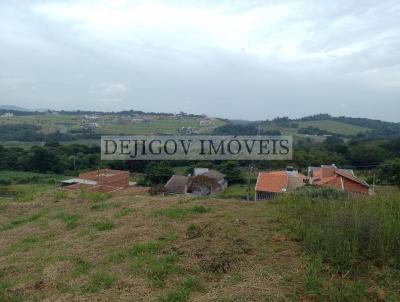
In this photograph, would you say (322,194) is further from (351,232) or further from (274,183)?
(274,183)

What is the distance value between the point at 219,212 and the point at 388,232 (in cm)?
257

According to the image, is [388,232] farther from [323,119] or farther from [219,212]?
[323,119]

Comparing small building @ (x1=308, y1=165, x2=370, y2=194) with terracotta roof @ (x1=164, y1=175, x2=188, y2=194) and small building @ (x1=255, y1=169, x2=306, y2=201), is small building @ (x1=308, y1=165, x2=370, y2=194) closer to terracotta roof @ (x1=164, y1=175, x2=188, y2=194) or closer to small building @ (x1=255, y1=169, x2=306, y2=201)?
small building @ (x1=255, y1=169, x2=306, y2=201)

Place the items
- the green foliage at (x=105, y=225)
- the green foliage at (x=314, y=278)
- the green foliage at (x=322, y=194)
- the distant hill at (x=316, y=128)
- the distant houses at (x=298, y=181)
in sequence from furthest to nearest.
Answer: the distant hill at (x=316, y=128) → the distant houses at (x=298, y=181) → the green foliage at (x=322, y=194) → the green foliage at (x=105, y=225) → the green foliage at (x=314, y=278)

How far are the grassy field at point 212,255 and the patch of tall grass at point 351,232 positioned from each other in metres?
0.01

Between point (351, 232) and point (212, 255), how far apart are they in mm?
1474

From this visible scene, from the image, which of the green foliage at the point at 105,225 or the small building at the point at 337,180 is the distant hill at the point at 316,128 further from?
the green foliage at the point at 105,225

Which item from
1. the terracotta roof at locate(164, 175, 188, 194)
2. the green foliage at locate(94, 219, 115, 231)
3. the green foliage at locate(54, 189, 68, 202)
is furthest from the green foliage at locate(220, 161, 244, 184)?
the green foliage at locate(94, 219, 115, 231)

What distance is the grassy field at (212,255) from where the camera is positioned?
357cm

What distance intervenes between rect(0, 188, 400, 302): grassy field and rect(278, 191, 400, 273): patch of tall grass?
1cm

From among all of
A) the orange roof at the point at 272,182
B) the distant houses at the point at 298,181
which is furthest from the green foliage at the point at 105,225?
the orange roof at the point at 272,182

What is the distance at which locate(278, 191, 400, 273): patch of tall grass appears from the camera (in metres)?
3.91

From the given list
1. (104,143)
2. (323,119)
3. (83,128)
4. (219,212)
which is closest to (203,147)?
(104,143)

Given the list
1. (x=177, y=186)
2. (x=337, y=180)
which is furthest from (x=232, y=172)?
(x=337, y=180)
